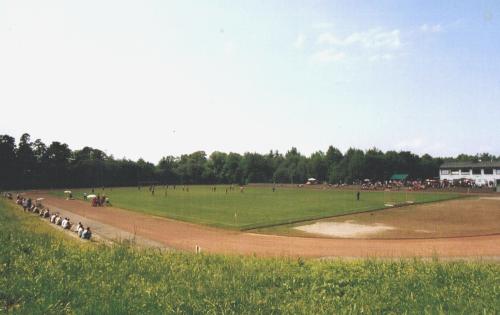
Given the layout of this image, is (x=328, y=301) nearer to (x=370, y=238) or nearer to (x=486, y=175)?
(x=370, y=238)

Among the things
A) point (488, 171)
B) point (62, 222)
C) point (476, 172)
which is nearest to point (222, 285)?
point (62, 222)

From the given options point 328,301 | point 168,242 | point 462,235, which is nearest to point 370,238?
point 462,235

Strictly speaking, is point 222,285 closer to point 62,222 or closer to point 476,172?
point 62,222

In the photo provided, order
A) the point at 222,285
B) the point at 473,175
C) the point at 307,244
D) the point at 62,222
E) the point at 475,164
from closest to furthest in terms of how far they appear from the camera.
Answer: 1. the point at 222,285
2. the point at 307,244
3. the point at 62,222
4. the point at 473,175
5. the point at 475,164

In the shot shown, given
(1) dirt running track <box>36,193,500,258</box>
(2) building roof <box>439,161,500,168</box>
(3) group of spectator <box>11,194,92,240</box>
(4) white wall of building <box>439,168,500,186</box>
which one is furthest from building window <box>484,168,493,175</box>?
(3) group of spectator <box>11,194,92,240</box>

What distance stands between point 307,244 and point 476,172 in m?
92.6

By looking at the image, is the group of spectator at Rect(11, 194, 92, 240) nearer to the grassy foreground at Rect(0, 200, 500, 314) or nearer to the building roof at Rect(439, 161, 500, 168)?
the grassy foreground at Rect(0, 200, 500, 314)

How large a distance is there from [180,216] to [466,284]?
113 ft

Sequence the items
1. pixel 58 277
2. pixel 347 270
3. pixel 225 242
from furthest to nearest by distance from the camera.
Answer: pixel 225 242 → pixel 347 270 → pixel 58 277

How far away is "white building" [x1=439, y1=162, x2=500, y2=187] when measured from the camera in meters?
97.2

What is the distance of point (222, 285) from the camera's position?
35.9 feet

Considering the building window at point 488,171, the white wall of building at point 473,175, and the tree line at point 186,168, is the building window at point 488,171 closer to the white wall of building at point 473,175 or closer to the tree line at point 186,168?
the white wall of building at point 473,175

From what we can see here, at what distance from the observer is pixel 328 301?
401 inches

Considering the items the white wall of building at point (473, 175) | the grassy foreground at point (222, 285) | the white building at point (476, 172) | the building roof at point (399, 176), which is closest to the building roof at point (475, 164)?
the white building at point (476, 172)
